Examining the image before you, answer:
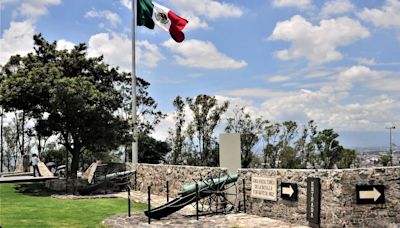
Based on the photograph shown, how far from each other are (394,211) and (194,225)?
472cm

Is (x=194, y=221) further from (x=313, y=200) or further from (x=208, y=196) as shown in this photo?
(x=313, y=200)

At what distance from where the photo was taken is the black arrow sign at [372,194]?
10.2 metres

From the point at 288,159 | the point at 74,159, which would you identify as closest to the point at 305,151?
the point at 288,159

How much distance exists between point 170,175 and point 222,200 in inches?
149

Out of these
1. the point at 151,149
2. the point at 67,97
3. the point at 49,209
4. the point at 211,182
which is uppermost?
the point at 67,97

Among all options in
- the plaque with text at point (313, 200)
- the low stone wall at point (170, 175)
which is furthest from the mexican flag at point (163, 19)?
the plaque with text at point (313, 200)

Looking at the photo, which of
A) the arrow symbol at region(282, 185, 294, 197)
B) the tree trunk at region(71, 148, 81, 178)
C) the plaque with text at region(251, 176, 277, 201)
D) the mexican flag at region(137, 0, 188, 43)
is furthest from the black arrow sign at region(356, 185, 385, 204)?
the tree trunk at region(71, 148, 81, 178)

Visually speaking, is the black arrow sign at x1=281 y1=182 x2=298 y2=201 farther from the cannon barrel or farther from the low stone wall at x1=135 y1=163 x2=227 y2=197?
the low stone wall at x1=135 y1=163 x2=227 y2=197

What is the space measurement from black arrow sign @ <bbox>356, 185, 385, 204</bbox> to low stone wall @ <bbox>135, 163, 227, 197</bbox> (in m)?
4.66

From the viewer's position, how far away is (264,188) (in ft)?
40.8

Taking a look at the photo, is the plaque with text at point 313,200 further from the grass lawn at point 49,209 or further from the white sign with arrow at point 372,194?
the grass lawn at point 49,209

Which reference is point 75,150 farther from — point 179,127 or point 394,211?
point 394,211

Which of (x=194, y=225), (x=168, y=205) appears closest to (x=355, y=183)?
(x=194, y=225)

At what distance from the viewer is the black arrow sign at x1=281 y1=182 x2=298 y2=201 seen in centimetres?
1143
